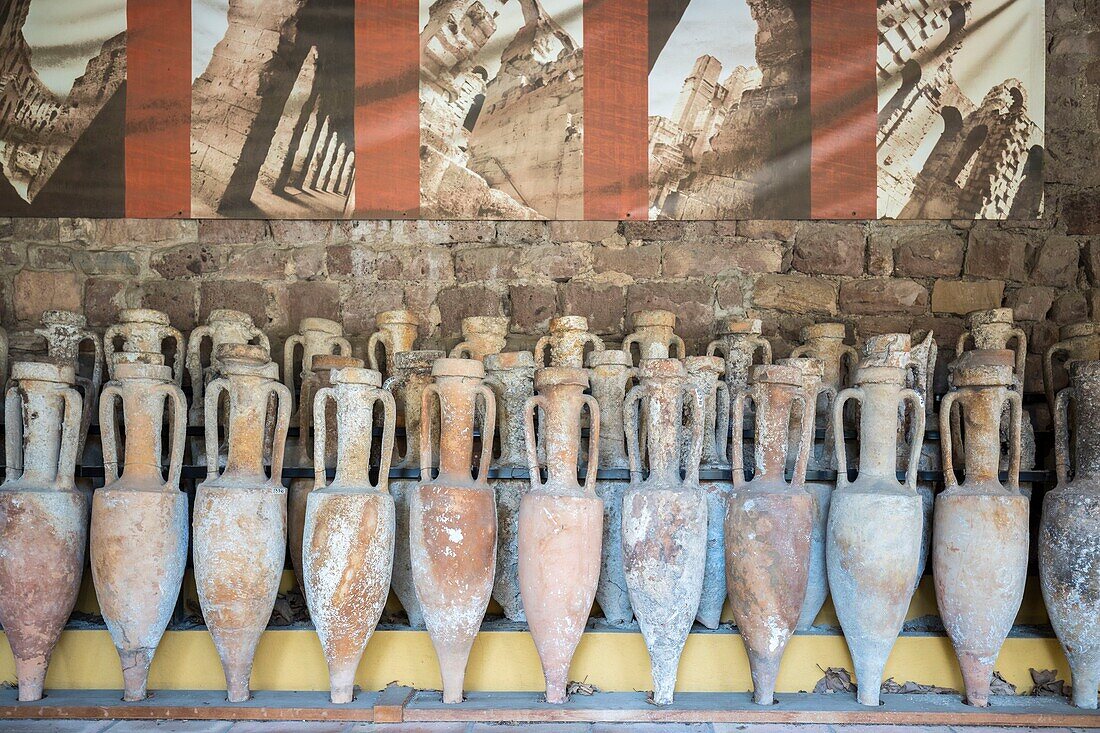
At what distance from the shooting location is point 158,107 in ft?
11.1

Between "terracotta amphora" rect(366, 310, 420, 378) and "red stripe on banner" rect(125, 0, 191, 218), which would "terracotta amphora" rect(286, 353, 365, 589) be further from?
A: "red stripe on banner" rect(125, 0, 191, 218)

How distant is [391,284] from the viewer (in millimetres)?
3453

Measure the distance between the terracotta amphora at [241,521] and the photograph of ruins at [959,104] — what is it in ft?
7.97

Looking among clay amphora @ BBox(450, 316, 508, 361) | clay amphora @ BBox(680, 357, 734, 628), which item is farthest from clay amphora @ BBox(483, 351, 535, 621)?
clay amphora @ BBox(680, 357, 734, 628)

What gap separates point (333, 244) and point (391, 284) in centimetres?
29

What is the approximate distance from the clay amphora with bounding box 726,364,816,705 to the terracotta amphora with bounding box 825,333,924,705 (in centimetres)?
12

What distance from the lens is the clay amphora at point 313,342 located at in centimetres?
304

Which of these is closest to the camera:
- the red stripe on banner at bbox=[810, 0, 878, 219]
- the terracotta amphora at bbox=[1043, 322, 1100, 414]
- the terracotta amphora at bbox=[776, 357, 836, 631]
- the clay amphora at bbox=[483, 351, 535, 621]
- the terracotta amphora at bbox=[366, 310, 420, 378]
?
the terracotta amphora at bbox=[776, 357, 836, 631]

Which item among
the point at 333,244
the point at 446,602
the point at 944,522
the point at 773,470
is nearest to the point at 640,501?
the point at 773,470

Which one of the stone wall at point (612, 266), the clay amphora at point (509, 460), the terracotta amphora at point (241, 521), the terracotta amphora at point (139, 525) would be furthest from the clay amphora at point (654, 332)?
the terracotta amphora at point (139, 525)

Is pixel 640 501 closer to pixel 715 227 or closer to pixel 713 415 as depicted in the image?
pixel 713 415

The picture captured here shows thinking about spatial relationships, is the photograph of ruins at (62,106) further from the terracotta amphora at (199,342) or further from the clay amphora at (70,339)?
the terracotta amphora at (199,342)

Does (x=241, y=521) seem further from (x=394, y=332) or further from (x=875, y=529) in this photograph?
(x=875, y=529)

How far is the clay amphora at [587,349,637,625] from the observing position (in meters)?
2.76
